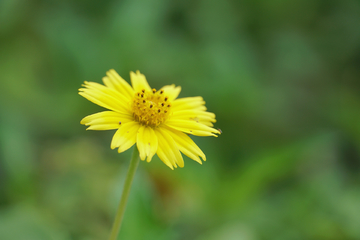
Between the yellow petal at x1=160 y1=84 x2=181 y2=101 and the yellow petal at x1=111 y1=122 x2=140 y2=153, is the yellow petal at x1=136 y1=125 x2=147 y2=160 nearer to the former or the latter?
the yellow petal at x1=111 y1=122 x2=140 y2=153

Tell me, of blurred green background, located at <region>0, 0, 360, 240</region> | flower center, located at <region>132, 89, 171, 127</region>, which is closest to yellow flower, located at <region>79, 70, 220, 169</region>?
flower center, located at <region>132, 89, 171, 127</region>

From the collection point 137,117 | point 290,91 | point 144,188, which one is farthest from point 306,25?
point 137,117

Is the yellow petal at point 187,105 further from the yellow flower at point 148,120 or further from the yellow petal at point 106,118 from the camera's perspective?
the yellow petal at point 106,118

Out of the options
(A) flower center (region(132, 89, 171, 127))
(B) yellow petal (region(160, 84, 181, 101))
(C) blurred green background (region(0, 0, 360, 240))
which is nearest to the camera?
(A) flower center (region(132, 89, 171, 127))

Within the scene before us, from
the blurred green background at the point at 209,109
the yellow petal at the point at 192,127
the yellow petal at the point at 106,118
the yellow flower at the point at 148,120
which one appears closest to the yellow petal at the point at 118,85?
the yellow flower at the point at 148,120

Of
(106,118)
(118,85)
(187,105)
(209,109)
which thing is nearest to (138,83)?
(118,85)

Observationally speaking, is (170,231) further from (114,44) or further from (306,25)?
(306,25)
